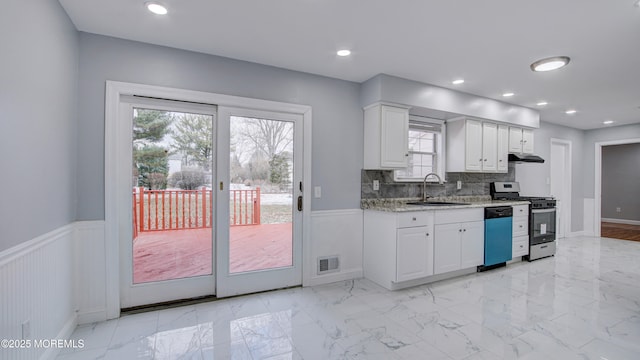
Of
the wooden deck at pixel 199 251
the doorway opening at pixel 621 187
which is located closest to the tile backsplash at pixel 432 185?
the wooden deck at pixel 199 251

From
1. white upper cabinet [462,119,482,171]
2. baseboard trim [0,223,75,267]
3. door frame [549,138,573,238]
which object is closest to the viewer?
baseboard trim [0,223,75,267]

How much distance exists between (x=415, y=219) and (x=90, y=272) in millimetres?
3210

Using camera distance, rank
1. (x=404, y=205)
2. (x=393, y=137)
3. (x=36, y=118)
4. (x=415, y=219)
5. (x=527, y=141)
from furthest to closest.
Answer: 1. (x=527, y=141)
2. (x=404, y=205)
3. (x=393, y=137)
4. (x=415, y=219)
5. (x=36, y=118)

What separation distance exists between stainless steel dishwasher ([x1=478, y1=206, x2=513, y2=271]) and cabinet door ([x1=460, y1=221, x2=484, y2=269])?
10 cm

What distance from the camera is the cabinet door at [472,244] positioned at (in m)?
3.62

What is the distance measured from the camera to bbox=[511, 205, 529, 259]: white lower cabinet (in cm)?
418

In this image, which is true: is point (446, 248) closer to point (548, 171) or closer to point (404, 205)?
point (404, 205)

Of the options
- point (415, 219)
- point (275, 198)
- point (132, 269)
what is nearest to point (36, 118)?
point (132, 269)

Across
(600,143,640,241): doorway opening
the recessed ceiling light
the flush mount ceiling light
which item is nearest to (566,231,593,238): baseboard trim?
(600,143,640,241): doorway opening

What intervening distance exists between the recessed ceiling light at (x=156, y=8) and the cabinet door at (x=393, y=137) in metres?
2.36

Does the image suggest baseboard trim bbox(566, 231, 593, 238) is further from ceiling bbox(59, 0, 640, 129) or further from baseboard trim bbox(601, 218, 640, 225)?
ceiling bbox(59, 0, 640, 129)

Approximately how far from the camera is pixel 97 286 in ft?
8.02

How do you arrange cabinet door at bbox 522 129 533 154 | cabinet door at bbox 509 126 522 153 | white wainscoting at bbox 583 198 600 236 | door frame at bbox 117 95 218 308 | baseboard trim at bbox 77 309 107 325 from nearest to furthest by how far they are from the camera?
baseboard trim at bbox 77 309 107 325
door frame at bbox 117 95 218 308
cabinet door at bbox 509 126 522 153
cabinet door at bbox 522 129 533 154
white wainscoting at bbox 583 198 600 236

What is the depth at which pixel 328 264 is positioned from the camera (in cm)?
340
